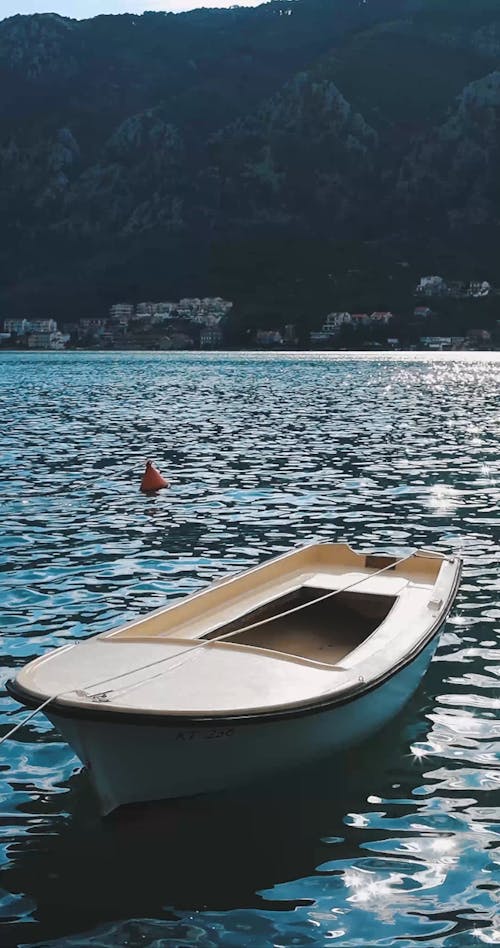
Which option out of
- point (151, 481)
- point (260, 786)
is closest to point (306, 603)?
point (260, 786)

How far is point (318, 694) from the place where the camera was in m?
9.32

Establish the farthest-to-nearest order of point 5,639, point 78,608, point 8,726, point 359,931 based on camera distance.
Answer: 1. point 78,608
2. point 5,639
3. point 8,726
4. point 359,931

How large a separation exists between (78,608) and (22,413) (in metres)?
45.6

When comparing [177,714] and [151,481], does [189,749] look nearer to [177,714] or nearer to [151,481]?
[177,714]

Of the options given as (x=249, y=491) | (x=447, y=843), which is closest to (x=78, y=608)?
(x=447, y=843)

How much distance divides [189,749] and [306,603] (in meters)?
4.24

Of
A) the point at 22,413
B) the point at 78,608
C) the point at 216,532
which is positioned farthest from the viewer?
the point at 22,413

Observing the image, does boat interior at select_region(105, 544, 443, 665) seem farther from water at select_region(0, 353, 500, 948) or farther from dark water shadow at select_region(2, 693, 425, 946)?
dark water shadow at select_region(2, 693, 425, 946)

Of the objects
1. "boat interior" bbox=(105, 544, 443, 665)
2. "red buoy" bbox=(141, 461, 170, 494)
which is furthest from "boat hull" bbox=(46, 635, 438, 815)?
"red buoy" bbox=(141, 461, 170, 494)

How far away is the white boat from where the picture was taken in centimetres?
862

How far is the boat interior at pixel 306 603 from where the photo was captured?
12242 mm

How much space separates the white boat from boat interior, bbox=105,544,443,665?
0.03 m

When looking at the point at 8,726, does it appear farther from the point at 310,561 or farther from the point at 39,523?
the point at 39,523

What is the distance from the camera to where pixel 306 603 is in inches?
503
